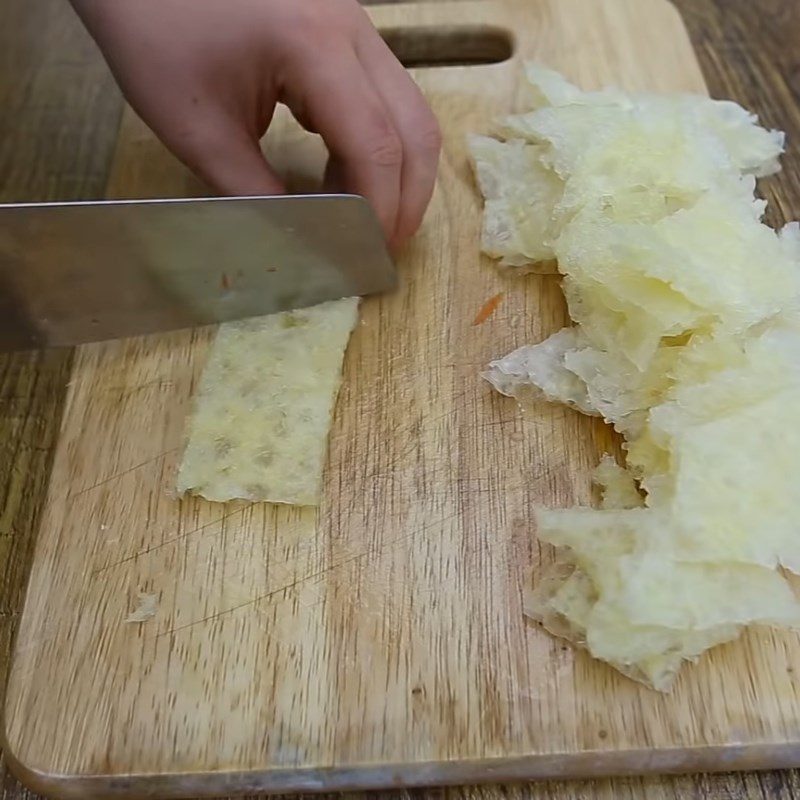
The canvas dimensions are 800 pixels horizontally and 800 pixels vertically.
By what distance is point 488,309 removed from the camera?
4.24 ft

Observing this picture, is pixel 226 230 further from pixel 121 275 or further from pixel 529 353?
pixel 529 353

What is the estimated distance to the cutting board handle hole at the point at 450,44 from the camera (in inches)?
67.7

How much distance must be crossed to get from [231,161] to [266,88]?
0.11 m

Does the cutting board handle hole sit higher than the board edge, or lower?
higher

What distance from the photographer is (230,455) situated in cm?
113

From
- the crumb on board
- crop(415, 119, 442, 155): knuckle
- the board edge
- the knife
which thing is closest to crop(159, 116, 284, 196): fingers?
the knife

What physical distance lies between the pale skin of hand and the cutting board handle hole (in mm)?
490

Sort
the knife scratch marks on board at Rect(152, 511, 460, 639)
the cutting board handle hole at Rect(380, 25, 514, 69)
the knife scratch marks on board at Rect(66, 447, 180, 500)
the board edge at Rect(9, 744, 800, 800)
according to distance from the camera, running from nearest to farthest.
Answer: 1. the board edge at Rect(9, 744, 800, 800)
2. the knife scratch marks on board at Rect(152, 511, 460, 639)
3. the knife scratch marks on board at Rect(66, 447, 180, 500)
4. the cutting board handle hole at Rect(380, 25, 514, 69)

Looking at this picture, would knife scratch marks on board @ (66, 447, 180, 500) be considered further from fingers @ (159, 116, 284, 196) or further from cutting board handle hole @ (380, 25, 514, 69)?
cutting board handle hole @ (380, 25, 514, 69)

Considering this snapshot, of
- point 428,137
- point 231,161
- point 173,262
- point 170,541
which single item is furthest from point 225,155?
point 170,541

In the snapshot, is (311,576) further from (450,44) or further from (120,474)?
(450,44)

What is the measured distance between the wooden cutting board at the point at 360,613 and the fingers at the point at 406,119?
12 cm

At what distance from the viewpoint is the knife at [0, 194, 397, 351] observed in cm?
115

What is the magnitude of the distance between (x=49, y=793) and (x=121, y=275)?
650 mm
